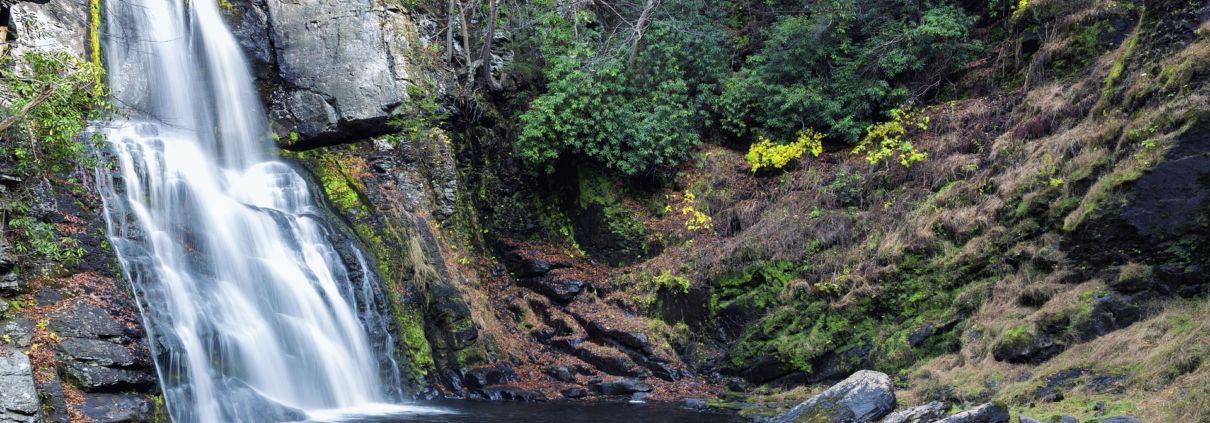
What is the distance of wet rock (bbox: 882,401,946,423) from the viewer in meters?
7.57

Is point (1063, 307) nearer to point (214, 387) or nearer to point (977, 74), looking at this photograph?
point (977, 74)

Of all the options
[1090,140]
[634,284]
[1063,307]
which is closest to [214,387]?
[634,284]

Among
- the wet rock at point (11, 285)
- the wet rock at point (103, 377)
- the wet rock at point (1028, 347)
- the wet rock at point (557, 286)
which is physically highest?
the wet rock at point (11, 285)

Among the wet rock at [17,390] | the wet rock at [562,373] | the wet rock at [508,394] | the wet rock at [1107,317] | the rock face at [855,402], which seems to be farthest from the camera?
the wet rock at [562,373]

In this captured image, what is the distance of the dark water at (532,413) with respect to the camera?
1048 cm

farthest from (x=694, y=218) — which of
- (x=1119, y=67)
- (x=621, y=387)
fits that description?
(x=1119, y=67)

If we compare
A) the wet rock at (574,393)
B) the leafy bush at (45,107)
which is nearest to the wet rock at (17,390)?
the leafy bush at (45,107)

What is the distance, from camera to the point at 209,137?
47.6ft

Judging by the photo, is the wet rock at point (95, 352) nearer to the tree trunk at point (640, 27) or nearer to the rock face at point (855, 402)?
the rock face at point (855, 402)

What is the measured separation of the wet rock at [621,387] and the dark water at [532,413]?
47cm

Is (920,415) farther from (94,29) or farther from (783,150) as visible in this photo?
(94,29)

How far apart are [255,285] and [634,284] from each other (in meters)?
7.43

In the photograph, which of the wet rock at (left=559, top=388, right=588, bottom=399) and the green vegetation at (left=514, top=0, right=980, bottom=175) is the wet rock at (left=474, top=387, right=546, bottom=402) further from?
the green vegetation at (left=514, top=0, right=980, bottom=175)

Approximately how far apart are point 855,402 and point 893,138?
8.93 meters
